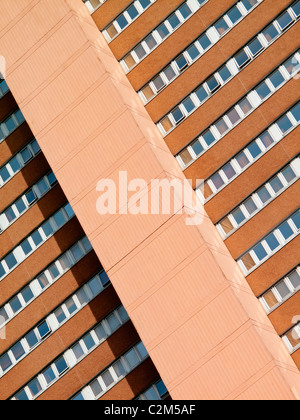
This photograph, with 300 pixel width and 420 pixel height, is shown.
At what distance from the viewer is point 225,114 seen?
37.2 meters

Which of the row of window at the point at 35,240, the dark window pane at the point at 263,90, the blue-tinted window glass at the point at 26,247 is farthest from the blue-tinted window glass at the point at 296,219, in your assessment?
A: the blue-tinted window glass at the point at 26,247

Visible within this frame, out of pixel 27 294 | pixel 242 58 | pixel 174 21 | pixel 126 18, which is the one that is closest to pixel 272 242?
pixel 242 58

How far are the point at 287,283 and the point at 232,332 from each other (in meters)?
4.52

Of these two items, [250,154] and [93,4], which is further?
[93,4]

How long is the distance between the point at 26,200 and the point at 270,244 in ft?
49.0

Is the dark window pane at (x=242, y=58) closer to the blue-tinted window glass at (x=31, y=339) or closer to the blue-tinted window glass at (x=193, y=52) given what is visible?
the blue-tinted window glass at (x=193, y=52)

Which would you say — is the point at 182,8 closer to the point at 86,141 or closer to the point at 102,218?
the point at 86,141

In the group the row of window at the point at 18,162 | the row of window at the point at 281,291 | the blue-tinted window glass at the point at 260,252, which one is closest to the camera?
the row of window at the point at 281,291

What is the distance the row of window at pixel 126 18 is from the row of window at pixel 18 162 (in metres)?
7.77

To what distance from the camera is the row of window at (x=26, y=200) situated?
A: 133 feet

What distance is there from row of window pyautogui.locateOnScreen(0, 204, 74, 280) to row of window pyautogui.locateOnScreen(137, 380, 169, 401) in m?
10.5

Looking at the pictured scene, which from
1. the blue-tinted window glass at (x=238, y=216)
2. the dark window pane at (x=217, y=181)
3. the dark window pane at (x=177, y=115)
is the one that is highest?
the dark window pane at (x=177, y=115)

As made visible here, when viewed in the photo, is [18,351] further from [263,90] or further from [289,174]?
[263,90]

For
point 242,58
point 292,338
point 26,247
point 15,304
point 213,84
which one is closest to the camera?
point 292,338
